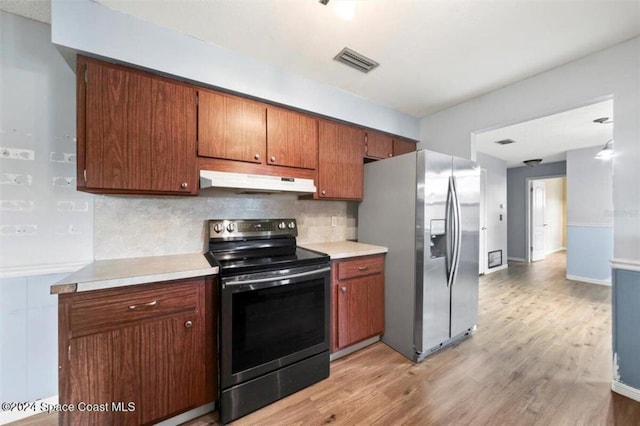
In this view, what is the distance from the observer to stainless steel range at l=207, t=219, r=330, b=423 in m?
1.53

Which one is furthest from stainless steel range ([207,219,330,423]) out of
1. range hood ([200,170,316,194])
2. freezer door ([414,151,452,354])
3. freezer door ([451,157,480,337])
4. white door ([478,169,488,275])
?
white door ([478,169,488,275])

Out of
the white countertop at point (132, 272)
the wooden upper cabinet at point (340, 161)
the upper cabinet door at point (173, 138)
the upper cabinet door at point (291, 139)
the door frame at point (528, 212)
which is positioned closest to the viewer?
the white countertop at point (132, 272)

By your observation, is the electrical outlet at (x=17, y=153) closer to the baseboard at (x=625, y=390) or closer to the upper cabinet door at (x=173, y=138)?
the upper cabinet door at (x=173, y=138)

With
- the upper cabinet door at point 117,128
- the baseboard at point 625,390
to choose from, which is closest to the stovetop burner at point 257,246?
the upper cabinet door at point 117,128

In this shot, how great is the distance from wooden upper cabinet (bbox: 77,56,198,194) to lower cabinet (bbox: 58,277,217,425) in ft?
2.31

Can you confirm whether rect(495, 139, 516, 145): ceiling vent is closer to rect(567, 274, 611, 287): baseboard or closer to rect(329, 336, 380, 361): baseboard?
rect(567, 274, 611, 287): baseboard

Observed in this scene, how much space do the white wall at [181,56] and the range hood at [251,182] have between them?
68 cm

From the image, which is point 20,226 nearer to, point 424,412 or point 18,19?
point 18,19

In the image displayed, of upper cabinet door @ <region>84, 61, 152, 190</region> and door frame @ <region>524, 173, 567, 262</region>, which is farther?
door frame @ <region>524, 173, 567, 262</region>

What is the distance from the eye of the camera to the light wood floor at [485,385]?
1.57 m

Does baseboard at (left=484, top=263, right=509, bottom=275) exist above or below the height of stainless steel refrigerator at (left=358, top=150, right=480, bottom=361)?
below

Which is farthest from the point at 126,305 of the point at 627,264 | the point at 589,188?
the point at 589,188

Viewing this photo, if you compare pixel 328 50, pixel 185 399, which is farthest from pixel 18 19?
pixel 185 399

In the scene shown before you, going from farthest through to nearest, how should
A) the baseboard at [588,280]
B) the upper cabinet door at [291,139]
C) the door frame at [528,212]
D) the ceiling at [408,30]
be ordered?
the door frame at [528,212] → the baseboard at [588,280] → the upper cabinet door at [291,139] → the ceiling at [408,30]
